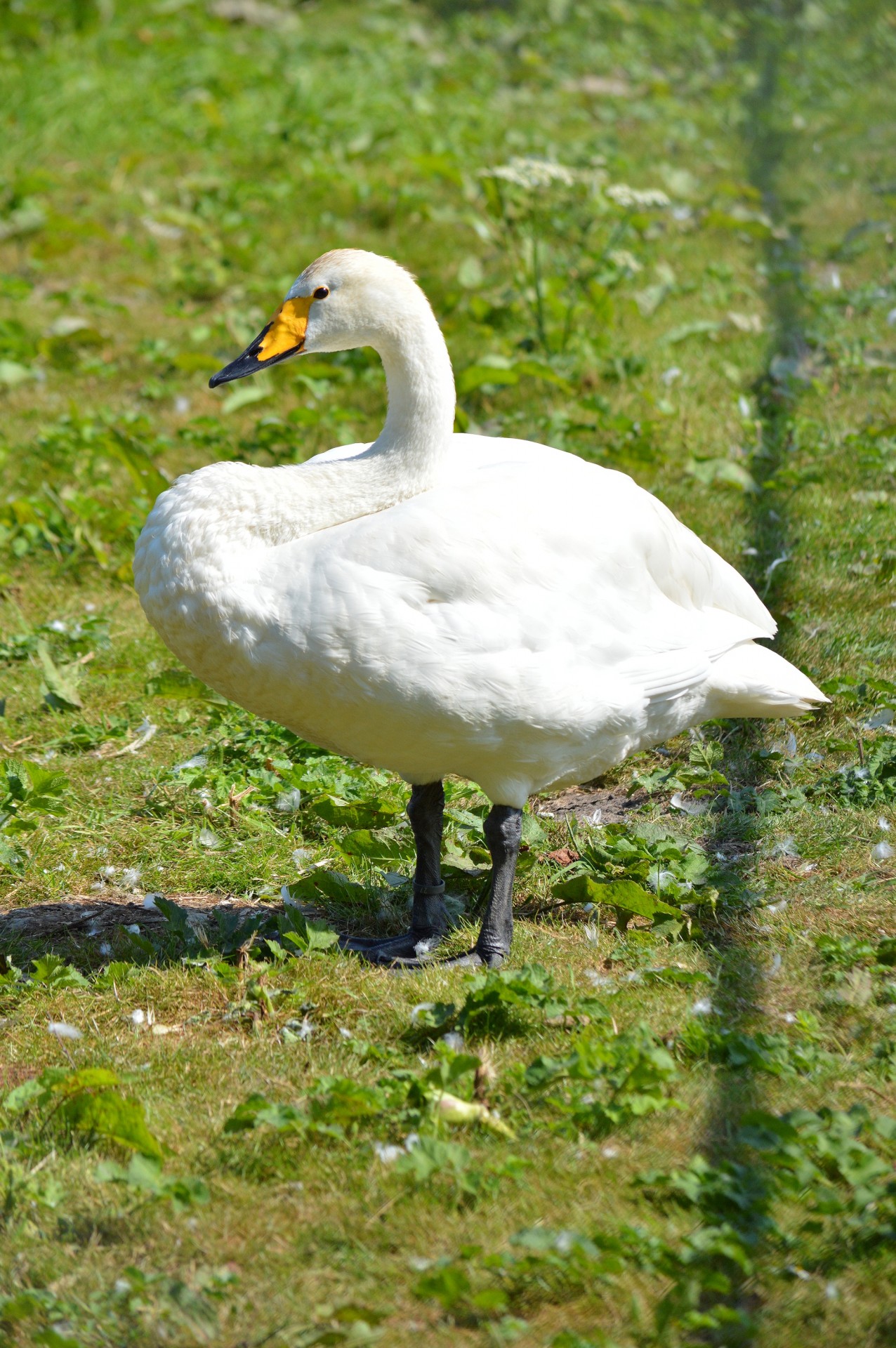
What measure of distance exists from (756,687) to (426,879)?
3.10 ft

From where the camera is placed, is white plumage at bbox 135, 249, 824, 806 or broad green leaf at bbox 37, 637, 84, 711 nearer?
white plumage at bbox 135, 249, 824, 806

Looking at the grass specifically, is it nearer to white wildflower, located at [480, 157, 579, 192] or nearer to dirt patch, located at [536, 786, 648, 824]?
dirt patch, located at [536, 786, 648, 824]

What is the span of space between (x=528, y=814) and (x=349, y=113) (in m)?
7.29

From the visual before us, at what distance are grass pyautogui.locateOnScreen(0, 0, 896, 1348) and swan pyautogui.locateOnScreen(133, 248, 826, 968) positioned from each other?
0.42 m

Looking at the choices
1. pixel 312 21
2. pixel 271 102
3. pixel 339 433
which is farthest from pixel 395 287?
pixel 312 21

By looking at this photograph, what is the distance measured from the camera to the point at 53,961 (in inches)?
124

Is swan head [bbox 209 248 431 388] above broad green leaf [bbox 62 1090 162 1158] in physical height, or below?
above

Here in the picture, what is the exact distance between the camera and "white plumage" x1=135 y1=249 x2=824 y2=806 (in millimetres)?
2779

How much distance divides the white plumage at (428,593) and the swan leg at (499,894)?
0.28ft

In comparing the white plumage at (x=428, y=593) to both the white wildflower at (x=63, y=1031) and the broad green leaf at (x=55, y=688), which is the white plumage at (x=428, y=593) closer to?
the white wildflower at (x=63, y=1031)

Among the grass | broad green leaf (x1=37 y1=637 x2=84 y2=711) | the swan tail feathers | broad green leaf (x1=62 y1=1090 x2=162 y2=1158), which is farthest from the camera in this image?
broad green leaf (x1=37 y1=637 x2=84 y2=711)

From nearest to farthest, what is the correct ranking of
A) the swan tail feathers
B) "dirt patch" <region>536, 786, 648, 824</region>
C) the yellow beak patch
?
1. the yellow beak patch
2. the swan tail feathers
3. "dirt patch" <region>536, 786, 648, 824</region>

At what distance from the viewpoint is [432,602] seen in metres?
2.85

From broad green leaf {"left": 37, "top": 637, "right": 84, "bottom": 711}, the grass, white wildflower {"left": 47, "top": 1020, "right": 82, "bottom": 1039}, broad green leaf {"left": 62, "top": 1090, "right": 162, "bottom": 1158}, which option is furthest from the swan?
broad green leaf {"left": 37, "top": 637, "right": 84, "bottom": 711}
